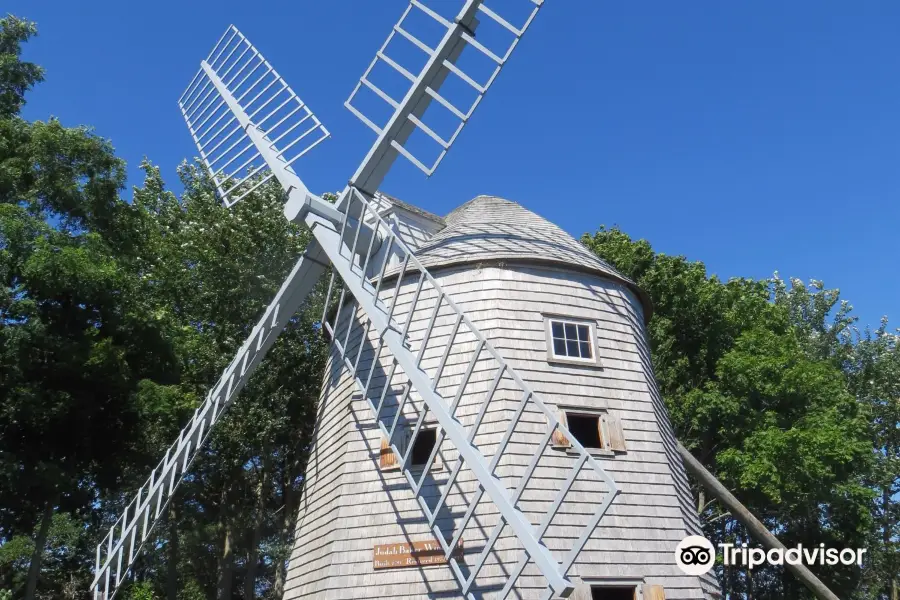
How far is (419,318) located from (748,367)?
1245 cm

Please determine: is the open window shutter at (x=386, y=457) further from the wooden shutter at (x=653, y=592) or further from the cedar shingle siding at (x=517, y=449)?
the wooden shutter at (x=653, y=592)

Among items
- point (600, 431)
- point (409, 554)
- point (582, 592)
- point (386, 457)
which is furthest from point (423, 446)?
point (582, 592)

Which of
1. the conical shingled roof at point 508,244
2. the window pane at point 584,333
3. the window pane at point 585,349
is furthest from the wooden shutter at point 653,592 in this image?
the conical shingled roof at point 508,244

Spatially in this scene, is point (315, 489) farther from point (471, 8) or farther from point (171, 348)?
point (471, 8)

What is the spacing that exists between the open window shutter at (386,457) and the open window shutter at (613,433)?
10.2 ft

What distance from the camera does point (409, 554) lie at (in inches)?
364

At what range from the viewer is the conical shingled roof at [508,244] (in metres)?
11.1

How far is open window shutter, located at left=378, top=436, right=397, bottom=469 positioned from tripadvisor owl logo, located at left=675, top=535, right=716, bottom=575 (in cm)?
422

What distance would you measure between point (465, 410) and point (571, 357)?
193cm

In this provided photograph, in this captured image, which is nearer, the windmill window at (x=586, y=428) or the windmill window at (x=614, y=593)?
the windmill window at (x=614, y=593)

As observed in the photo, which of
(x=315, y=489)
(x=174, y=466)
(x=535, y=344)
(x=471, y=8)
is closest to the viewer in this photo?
(x=535, y=344)

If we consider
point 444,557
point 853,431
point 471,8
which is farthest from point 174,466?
point 853,431

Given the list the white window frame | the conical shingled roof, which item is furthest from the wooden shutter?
the conical shingled roof

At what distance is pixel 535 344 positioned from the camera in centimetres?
1037
